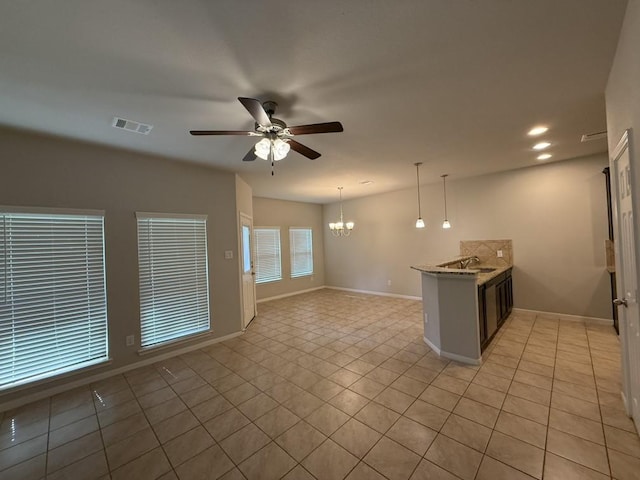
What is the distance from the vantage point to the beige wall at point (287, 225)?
22.2ft

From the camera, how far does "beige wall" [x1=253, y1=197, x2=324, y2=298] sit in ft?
22.2

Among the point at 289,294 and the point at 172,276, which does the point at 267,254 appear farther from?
the point at 172,276

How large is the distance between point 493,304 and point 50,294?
18.4ft

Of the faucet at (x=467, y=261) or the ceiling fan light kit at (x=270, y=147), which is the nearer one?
the ceiling fan light kit at (x=270, y=147)

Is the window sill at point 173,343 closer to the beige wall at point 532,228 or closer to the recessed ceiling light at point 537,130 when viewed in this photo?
the beige wall at point 532,228

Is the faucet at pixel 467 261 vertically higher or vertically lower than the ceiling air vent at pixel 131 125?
lower

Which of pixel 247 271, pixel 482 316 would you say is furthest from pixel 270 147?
pixel 247 271

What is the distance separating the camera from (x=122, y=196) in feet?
10.9

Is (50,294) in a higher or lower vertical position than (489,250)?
lower

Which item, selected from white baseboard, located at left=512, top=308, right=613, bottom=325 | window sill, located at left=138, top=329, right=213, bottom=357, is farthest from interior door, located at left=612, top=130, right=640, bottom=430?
window sill, located at left=138, top=329, right=213, bottom=357

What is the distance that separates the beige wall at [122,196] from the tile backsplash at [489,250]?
4693mm

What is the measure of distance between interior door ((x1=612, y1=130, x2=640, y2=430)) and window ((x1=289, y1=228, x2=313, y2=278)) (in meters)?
6.29

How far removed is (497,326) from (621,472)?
2.47m

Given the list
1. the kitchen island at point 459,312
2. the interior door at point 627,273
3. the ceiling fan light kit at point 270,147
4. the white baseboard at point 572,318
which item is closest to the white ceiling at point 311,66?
the ceiling fan light kit at point 270,147
